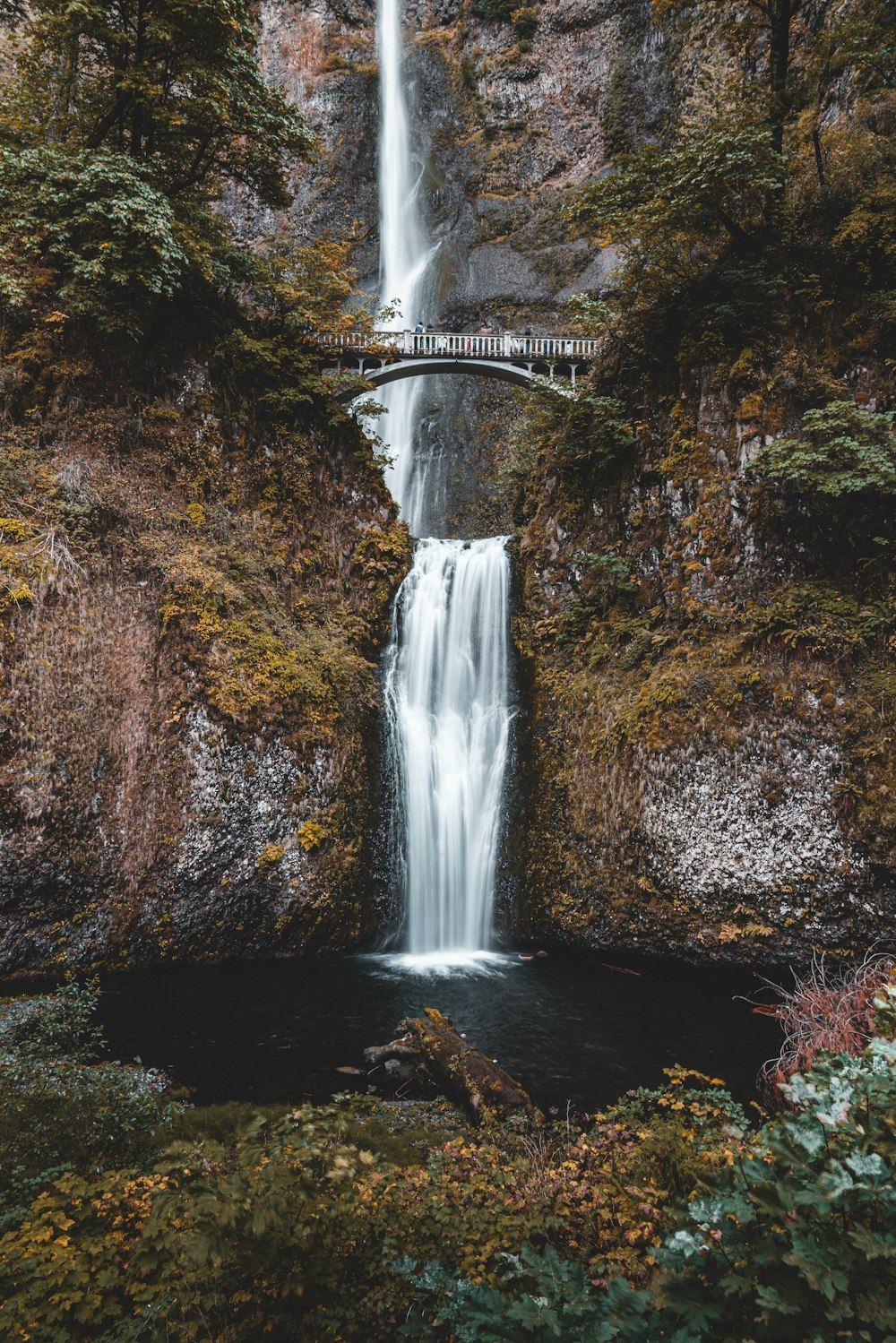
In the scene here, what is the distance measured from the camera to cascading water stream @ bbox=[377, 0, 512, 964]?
10.5 metres

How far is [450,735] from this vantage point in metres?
11.7

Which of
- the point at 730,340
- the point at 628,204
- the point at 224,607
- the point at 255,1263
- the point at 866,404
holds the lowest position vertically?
the point at 255,1263

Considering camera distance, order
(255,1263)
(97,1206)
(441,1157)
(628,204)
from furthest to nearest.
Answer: (628,204) < (441,1157) < (97,1206) < (255,1263)

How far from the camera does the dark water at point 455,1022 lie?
19.9 feet

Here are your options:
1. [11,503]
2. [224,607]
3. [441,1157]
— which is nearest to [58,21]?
[11,503]

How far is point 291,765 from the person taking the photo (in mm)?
9312

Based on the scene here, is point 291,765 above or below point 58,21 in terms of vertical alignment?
below

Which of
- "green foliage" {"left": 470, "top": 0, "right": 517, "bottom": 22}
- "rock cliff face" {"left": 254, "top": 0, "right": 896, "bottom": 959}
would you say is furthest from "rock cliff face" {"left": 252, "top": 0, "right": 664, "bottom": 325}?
"rock cliff face" {"left": 254, "top": 0, "right": 896, "bottom": 959}

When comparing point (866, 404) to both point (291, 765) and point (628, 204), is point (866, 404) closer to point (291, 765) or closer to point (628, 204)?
point (628, 204)

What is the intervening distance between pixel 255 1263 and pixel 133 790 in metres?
7.05

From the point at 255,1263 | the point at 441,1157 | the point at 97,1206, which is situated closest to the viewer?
the point at 255,1263

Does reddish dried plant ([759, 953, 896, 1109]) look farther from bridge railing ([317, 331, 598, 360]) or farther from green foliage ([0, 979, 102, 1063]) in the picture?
bridge railing ([317, 331, 598, 360])

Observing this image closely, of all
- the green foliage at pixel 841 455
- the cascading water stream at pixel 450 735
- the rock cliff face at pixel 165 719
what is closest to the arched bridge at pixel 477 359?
the cascading water stream at pixel 450 735

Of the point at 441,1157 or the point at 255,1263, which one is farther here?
the point at 441,1157
